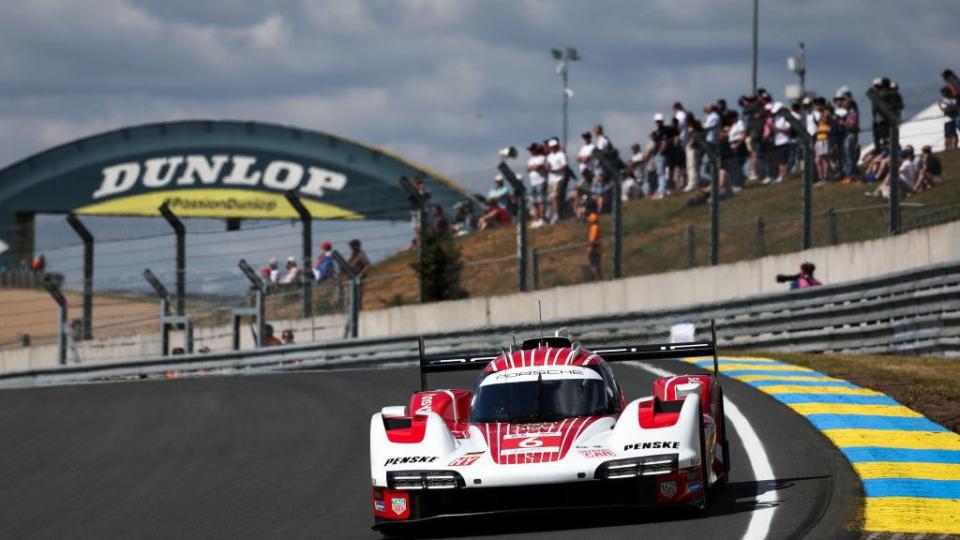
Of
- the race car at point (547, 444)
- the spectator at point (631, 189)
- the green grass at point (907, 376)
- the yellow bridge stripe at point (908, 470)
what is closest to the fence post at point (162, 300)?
the spectator at point (631, 189)

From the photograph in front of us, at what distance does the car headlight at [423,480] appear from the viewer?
9547 millimetres

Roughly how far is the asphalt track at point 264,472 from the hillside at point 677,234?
5354 mm

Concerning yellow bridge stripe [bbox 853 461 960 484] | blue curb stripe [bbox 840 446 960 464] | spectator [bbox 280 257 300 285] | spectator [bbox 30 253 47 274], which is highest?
spectator [bbox 30 253 47 274]

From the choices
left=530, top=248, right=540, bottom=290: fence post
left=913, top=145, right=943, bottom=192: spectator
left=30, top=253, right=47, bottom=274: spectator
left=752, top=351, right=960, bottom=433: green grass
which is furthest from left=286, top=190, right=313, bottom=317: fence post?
left=913, top=145, right=943, bottom=192: spectator

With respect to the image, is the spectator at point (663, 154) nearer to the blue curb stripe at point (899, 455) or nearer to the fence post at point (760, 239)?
the fence post at point (760, 239)

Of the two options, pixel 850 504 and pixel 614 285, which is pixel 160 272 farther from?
pixel 850 504

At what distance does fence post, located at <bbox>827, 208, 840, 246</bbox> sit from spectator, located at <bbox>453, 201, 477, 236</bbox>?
736 cm

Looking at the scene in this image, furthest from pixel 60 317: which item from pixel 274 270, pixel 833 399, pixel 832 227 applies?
pixel 833 399

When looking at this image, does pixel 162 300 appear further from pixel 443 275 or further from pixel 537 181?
pixel 537 181

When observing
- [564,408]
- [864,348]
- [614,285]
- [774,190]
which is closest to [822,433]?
[564,408]

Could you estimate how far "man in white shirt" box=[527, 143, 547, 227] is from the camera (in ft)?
92.7

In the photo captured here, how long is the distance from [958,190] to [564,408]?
12.8 metres

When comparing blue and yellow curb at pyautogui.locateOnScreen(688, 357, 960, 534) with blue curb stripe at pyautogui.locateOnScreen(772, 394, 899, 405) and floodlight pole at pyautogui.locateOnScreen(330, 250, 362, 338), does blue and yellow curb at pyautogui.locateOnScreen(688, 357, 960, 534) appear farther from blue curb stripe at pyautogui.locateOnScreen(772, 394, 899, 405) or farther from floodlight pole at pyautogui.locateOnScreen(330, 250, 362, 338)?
floodlight pole at pyautogui.locateOnScreen(330, 250, 362, 338)

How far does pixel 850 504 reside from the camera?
960cm
